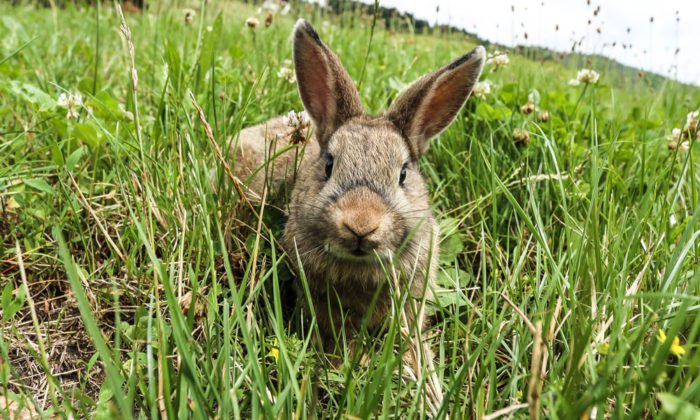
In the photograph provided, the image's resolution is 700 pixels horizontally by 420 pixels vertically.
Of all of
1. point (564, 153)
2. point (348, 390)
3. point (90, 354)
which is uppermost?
point (564, 153)

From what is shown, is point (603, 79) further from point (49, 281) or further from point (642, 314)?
point (49, 281)

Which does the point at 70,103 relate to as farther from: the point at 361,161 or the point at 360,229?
the point at 360,229

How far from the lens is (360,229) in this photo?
266 cm

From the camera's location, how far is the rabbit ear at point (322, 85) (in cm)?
356

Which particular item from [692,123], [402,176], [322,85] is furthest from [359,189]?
[692,123]

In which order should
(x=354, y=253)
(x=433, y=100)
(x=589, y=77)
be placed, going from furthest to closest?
1. (x=589, y=77)
2. (x=433, y=100)
3. (x=354, y=253)

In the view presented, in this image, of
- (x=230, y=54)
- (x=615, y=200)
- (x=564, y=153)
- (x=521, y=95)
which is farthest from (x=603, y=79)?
(x=230, y=54)

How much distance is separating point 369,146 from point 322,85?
0.65 metres

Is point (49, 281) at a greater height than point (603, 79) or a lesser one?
lesser

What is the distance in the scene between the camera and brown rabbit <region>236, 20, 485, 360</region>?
112 inches

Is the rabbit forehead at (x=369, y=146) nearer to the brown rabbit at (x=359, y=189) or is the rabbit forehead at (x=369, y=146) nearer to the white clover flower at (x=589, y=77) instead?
the brown rabbit at (x=359, y=189)

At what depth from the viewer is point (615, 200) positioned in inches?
137

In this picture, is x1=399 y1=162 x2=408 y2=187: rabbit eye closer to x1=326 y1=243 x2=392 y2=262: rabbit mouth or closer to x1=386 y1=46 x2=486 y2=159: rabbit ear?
x1=386 y1=46 x2=486 y2=159: rabbit ear

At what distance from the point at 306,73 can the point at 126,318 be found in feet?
6.16
